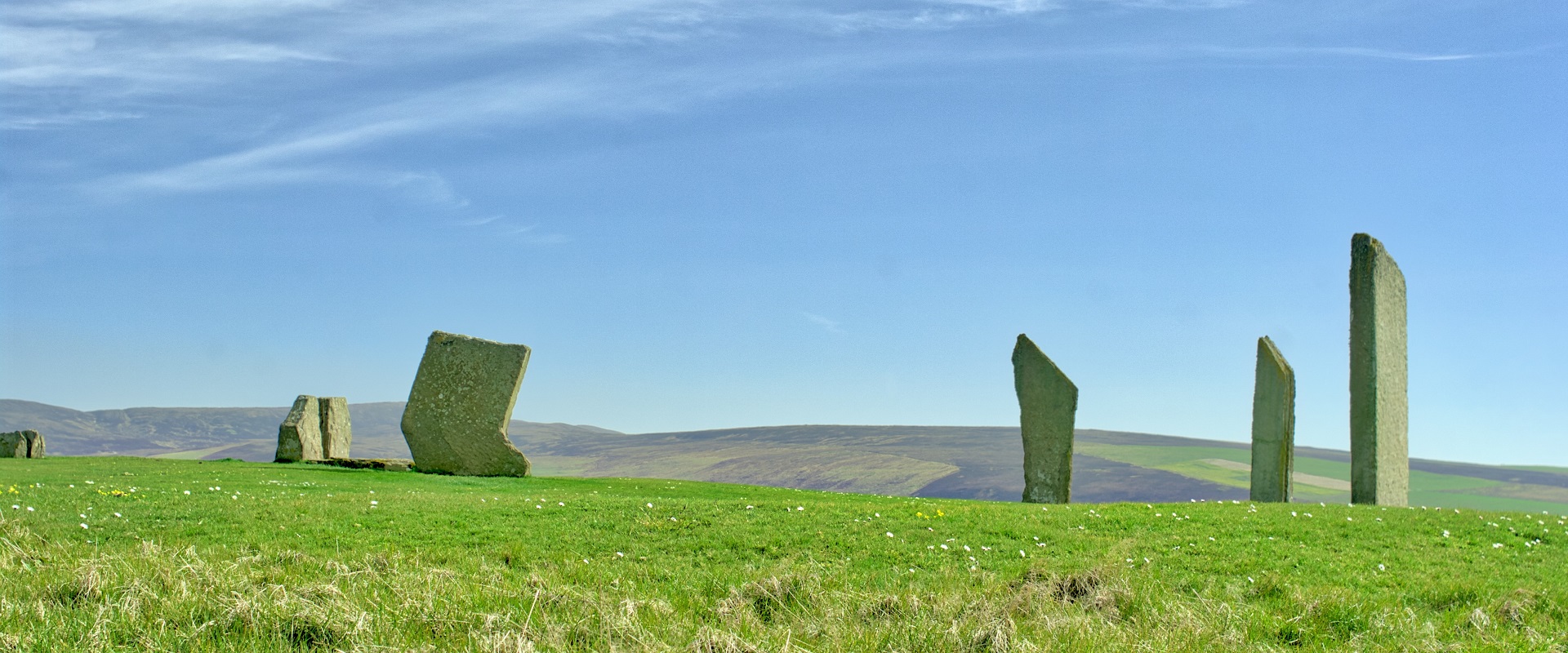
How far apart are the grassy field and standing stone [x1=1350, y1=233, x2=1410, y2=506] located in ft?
7.74

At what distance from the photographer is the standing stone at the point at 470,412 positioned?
2720 cm

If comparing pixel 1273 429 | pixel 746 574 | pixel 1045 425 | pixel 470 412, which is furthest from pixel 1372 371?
pixel 470 412

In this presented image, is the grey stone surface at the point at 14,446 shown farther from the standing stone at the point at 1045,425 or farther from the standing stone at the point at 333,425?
the standing stone at the point at 1045,425

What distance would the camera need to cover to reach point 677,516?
1526 centimetres

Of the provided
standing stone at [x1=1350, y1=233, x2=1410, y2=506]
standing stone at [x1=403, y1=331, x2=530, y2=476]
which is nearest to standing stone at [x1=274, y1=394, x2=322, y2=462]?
standing stone at [x1=403, y1=331, x2=530, y2=476]

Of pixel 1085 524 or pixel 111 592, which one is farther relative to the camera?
pixel 1085 524

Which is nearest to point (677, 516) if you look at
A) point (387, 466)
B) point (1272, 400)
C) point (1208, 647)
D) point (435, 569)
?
point (435, 569)

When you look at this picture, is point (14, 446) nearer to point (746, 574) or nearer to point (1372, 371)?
point (746, 574)

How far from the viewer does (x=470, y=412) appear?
27.3 meters

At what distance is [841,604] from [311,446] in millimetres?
26947

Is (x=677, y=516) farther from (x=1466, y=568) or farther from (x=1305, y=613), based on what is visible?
(x=1466, y=568)

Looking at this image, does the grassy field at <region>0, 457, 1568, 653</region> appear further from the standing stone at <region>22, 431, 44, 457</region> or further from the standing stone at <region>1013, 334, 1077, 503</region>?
the standing stone at <region>22, 431, 44, 457</region>

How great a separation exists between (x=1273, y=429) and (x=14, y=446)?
32.7 m

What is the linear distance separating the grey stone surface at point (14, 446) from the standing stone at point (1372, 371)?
3384 cm
